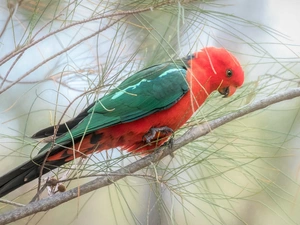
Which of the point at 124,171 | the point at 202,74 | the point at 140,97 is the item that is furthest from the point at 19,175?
the point at 202,74

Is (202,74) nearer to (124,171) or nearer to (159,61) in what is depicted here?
(159,61)

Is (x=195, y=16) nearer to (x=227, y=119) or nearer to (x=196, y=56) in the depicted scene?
(x=227, y=119)

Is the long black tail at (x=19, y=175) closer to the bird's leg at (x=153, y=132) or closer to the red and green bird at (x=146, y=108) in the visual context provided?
the red and green bird at (x=146, y=108)

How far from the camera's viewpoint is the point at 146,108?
1.14 meters

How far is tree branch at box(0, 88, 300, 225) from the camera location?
797 mm

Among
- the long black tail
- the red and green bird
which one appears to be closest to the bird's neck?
the red and green bird

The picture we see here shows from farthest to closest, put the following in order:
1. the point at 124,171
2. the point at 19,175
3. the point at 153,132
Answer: the point at 153,132 < the point at 19,175 < the point at 124,171

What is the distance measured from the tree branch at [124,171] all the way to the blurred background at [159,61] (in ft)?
0.09

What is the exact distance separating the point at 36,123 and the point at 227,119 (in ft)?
2.48

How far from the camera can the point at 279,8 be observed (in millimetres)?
1568

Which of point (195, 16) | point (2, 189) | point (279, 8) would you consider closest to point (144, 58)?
point (195, 16)

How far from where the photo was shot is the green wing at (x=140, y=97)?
3.56ft

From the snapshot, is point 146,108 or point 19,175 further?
point 146,108

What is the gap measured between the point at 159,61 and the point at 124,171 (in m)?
0.36
